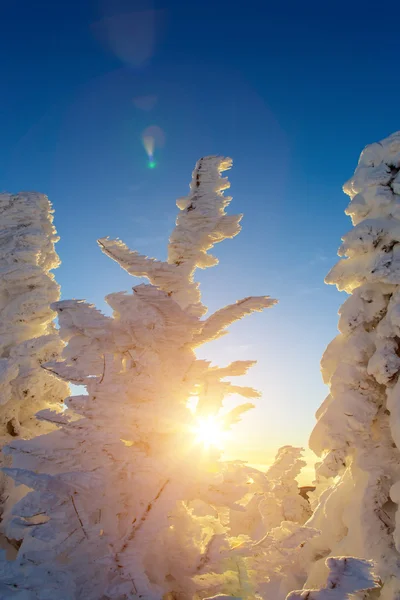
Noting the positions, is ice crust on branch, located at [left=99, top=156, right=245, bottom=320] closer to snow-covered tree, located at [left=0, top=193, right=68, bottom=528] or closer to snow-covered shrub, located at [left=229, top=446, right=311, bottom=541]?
snow-covered tree, located at [left=0, top=193, right=68, bottom=528]

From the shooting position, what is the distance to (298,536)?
15.0 ft

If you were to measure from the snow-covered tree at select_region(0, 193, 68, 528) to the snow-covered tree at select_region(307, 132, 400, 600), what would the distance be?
9885 mm

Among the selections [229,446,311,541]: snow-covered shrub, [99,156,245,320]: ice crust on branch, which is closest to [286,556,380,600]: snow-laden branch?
[99,156,245,320]: ice crust on branch

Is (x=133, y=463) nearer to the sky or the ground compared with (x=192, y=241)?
nearer to the ground

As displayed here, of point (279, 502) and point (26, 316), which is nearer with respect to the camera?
point (279, 502)

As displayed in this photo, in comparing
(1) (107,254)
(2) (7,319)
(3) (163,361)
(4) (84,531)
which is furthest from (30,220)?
(4) (84,531)

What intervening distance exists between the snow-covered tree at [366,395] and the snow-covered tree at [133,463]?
4804mm

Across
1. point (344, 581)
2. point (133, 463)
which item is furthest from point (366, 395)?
point (133, 463)

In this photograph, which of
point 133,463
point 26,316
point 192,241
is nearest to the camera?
point 133,463

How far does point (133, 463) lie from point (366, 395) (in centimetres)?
754

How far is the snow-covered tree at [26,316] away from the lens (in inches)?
563

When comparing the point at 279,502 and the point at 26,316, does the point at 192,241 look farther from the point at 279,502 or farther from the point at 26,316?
the point at 279,502

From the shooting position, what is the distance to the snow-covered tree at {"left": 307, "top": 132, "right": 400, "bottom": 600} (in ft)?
29.8

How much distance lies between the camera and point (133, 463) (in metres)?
4.45
